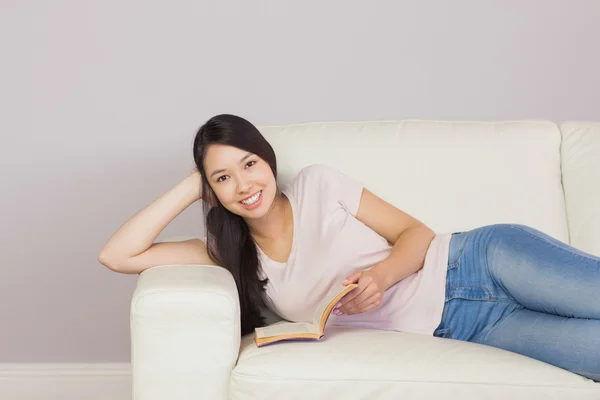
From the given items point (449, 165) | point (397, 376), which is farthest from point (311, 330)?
point (449, 165)

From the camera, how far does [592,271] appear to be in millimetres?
2002

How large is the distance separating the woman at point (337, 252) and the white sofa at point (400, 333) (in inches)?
3.9

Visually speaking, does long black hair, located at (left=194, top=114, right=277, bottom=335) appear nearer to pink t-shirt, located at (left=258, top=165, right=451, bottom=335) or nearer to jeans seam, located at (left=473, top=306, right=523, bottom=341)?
pink t-shirt, located at (left=258, top=165, right=451, bottom=335)

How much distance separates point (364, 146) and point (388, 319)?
1.88 feet

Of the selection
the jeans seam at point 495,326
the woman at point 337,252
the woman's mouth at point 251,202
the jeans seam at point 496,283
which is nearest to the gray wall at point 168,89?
the woman at point 337,252

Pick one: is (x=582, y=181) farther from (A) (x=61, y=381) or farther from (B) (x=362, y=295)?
(A) (x=61, y=381)

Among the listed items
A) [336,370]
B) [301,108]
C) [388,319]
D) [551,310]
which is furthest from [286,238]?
[301,108]

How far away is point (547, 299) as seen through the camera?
6.71ft

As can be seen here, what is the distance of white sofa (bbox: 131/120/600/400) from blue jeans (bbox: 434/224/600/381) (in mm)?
77

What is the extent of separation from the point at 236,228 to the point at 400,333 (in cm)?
54

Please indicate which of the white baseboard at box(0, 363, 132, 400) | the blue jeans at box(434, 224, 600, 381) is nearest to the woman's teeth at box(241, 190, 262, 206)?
the blue jeans at box(434, 224, 600, 381)

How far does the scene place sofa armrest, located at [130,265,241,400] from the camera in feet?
6.47

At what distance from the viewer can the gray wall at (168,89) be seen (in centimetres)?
312

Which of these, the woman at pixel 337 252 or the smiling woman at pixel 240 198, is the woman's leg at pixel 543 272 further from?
the smiling woman at pixel 240 198
